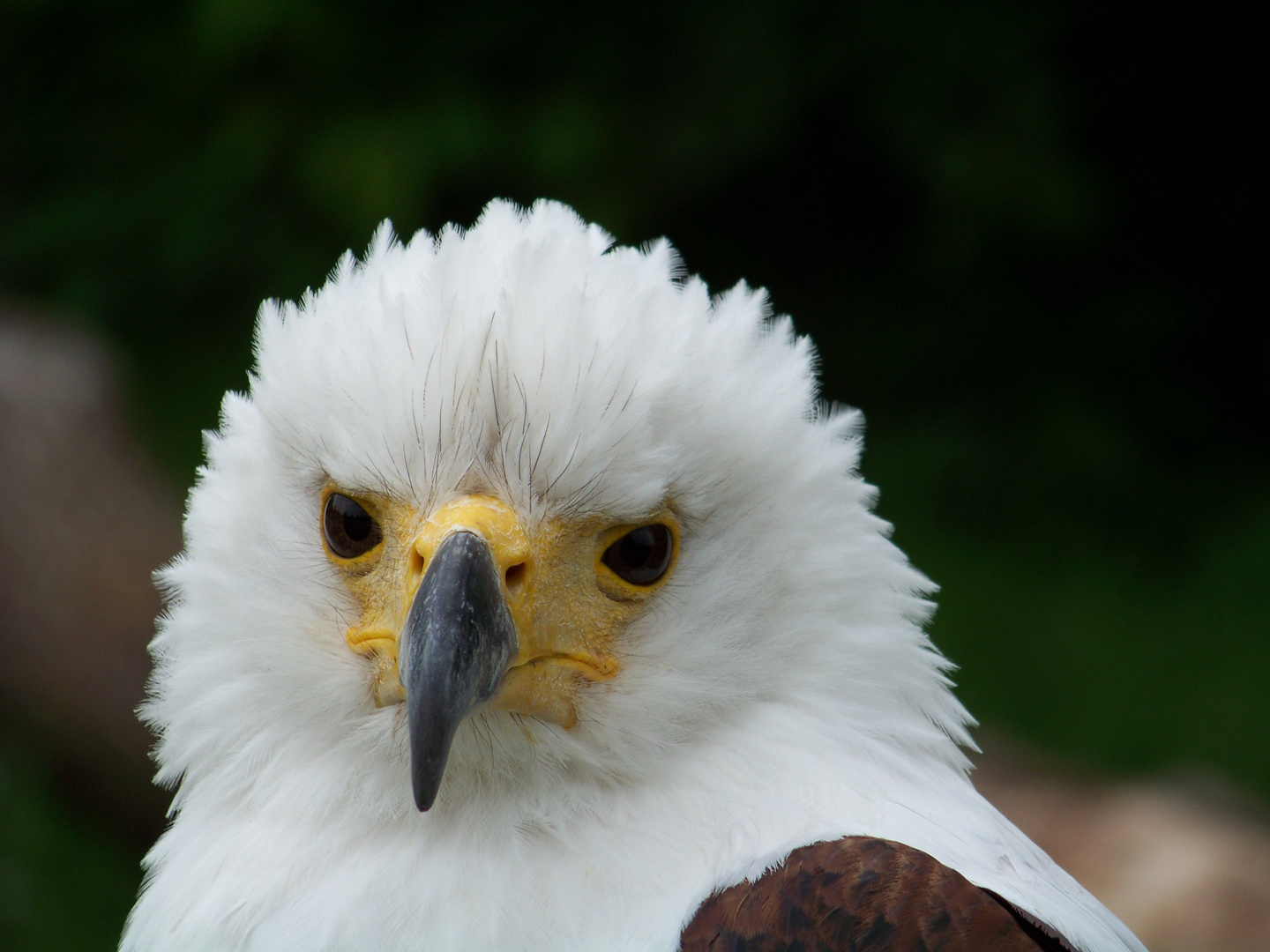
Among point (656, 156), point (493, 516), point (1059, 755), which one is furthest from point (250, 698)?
point (656, 156)

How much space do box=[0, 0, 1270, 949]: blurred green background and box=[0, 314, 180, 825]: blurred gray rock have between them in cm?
30

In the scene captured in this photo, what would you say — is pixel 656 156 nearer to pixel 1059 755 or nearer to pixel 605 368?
pixel 1059 755

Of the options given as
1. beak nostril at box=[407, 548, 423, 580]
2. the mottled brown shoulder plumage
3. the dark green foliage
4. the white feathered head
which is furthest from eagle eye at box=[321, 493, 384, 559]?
the dark green foliage

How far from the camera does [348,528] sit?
2.01 meters

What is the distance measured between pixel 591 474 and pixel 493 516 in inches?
6.0

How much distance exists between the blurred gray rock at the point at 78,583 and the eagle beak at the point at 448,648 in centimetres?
359

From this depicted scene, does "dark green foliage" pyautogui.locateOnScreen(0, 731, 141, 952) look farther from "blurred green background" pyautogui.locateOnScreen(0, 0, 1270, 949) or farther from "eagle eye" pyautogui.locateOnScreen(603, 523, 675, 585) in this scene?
"eagle eye" pyautogui.locateOnScreen(603, 523, 675, 585)

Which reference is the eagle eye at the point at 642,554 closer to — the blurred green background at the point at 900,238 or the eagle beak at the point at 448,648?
the eagle beak at the point at 448,648

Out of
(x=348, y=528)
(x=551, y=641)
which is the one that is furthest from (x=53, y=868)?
(x=551, y=641)

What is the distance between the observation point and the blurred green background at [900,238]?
19.4 feet

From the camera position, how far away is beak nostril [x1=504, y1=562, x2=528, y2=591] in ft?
6.20

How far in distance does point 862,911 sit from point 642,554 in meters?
0.60

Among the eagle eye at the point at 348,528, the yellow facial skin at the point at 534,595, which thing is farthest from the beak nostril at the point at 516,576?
the eagle eye at the point at 348,528

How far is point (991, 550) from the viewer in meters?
6.77
